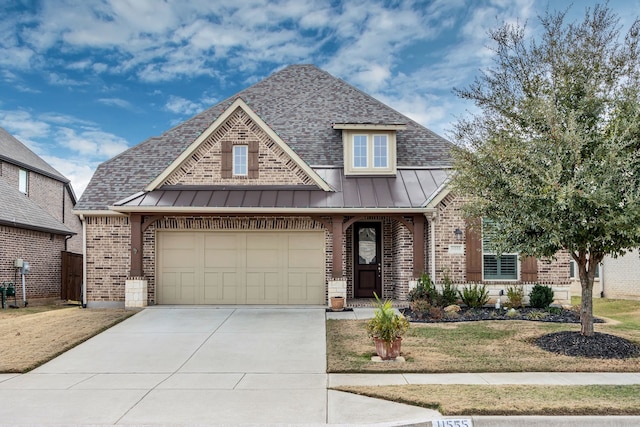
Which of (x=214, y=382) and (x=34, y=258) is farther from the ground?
(x=34, y=258)

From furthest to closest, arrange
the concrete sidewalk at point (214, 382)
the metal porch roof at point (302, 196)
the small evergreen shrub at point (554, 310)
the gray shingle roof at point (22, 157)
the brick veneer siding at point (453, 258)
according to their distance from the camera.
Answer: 1. the gray shingle roof at point (22, 157)
2. the brick veneer siding at point (453, 258)
3. the metal porch roof at point (302, 196)
4. the small evergreen shrub at point (554, 310)
5. the concrete sidewalk at point (214, 382)

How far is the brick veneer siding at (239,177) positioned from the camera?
1627 centimetres

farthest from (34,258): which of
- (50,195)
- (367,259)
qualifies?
(367,259)

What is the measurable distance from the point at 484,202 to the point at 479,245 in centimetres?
535

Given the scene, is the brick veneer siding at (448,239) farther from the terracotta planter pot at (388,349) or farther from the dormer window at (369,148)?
the terracotta planter pot at (388,349)

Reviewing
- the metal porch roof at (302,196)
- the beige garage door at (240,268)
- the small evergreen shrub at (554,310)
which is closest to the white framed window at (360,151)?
the metal porch roof at (302,196)

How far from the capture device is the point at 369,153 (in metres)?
17.7

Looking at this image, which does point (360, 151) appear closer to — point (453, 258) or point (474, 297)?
point (453, 258)

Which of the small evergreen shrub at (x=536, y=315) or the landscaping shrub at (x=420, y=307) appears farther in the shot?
the landscaping shrub at (x=420, y=307)

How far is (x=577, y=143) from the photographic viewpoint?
29.8ft

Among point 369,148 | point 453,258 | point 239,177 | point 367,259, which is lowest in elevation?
point 367,259

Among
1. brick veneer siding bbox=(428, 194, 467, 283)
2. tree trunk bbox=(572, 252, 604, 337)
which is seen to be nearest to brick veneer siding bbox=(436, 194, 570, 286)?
brick veneer siding bbox=(428, 194, 467, 283)

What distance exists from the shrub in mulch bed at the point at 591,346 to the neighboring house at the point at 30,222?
18094 mm

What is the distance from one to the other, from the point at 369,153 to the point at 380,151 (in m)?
0.38
